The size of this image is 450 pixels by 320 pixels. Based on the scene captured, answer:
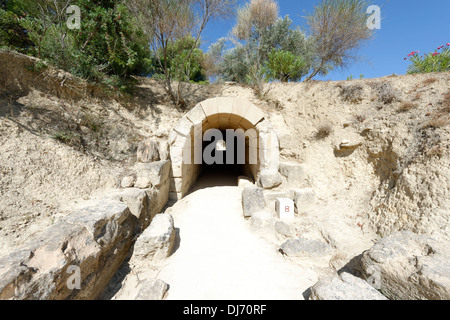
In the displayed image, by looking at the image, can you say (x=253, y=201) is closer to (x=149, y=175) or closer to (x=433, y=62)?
(x=149, y=175)

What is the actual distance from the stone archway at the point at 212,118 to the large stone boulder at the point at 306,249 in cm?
192

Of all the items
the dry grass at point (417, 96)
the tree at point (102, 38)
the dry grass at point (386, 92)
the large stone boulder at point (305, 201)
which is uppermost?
the tree at point (102, 38)

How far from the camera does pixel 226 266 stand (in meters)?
2.82

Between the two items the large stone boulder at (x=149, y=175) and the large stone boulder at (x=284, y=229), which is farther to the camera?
the large stone boulder at (x=149, y=175)

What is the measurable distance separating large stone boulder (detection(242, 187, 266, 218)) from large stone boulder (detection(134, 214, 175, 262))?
184 centimetres

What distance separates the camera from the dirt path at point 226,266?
7.82ft

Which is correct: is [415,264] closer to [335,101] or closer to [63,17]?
[335,101]

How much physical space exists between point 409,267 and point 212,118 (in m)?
4.72

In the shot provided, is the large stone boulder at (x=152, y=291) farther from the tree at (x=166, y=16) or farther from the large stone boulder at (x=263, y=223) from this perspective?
the tree at (x=166, y=16)

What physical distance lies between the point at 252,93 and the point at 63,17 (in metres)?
6.61

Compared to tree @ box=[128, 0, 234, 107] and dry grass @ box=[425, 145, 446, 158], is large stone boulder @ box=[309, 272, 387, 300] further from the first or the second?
tree @ box=[128, 0, 234, 107]

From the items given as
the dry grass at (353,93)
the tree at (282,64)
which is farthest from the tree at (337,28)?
the dry grass at (353,93)

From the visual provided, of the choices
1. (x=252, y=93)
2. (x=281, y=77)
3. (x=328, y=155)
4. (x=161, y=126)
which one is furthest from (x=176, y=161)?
(x=281, y=77)

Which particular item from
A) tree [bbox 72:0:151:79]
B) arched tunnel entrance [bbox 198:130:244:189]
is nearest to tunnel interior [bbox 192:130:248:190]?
arched tunnel entrance [bbox 198:130:244:189]
